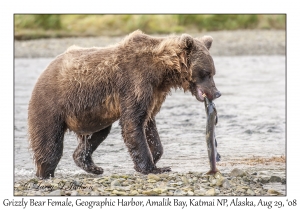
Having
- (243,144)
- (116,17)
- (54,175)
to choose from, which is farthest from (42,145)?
(116,17)

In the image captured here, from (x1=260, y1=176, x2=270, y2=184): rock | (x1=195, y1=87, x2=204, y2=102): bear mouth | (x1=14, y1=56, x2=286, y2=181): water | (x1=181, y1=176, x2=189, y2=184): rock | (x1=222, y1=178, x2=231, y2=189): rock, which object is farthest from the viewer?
(x1=14, y1=56, x2=286, y2=181): water

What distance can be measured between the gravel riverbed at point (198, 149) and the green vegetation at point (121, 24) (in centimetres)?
200

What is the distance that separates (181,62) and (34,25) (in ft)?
52.7

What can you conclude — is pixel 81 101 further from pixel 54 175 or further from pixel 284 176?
pixel 284 176

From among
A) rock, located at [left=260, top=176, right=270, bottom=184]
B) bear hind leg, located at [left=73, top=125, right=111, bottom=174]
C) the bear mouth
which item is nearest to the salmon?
the bear mouth

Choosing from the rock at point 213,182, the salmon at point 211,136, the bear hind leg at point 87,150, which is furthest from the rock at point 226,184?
the bear hind leg at point 87,150

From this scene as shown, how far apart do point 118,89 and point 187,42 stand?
1009 millimetres

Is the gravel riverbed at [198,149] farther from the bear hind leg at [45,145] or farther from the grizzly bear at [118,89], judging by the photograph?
the grizzly bear at [118,89]

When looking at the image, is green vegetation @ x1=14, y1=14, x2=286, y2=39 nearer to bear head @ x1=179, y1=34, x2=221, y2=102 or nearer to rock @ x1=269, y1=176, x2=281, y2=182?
bear head @ x1=179, y1=34, x2=221, y2=102

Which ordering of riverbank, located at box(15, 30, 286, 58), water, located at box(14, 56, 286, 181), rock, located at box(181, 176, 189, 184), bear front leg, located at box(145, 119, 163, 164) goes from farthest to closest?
riverbank, located at box(15, 30, 286, 58), water, located at box(14, 56, 286, 181), bear front leg, located at box(145, 119, 163, 164), rock, located at box(181, 176, 189, 184)

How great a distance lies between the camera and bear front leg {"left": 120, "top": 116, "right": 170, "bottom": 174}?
8.43 metres

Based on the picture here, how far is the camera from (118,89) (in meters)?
8.52

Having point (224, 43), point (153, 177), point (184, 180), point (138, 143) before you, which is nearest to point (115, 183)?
point (153, 177)

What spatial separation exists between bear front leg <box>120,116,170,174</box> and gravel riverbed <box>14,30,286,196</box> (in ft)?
0.55
